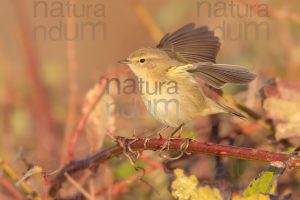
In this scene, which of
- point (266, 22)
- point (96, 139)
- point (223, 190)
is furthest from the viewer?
point (266, 22)

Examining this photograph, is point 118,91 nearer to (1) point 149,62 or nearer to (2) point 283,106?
(1) point 149,62

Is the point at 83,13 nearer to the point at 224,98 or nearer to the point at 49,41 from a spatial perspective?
the point at 49,41

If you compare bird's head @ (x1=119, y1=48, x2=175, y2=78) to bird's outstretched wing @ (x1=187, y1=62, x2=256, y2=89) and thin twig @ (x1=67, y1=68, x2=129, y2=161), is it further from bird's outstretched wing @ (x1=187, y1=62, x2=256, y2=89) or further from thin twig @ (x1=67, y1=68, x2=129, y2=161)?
bird's outstretched wing @ (x1=187, y1=62, x2=256, y2=89)

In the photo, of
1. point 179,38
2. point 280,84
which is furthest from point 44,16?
point 280,84

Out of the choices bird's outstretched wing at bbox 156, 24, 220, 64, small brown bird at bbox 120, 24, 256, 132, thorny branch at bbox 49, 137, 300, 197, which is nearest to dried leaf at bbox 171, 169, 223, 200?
thorny branch at bbox 49, 137, 300, 197

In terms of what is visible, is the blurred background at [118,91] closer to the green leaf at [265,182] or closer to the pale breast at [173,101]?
the pale breast at [173,101]

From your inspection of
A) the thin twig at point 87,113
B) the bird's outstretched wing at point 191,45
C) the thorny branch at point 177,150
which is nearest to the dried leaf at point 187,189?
the thorny branch at point 177,150
